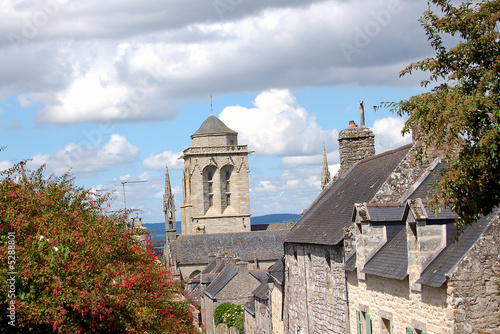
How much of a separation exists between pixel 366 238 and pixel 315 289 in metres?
4.64

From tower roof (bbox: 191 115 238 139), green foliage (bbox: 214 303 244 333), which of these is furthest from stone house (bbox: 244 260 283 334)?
tower roof (bbox: 191 115 238 139)

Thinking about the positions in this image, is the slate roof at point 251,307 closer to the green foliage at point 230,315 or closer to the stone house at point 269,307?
the stone house at point 269,307

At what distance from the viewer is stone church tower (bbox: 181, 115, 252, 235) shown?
300 feet

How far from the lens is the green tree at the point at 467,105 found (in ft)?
31.0

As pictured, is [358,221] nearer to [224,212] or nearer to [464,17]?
[464,17]

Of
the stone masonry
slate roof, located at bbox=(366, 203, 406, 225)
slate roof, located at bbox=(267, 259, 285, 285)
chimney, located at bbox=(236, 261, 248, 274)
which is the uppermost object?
the stone masonry

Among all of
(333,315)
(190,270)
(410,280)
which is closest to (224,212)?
(190,270)

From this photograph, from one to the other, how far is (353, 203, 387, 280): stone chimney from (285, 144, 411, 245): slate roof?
1.41 m

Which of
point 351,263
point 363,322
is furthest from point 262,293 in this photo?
point 363,322

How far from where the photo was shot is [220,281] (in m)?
52.0

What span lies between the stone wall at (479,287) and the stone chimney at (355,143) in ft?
41.2

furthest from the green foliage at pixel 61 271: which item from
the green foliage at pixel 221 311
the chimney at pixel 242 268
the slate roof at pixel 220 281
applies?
the chimney at pixel 242 268

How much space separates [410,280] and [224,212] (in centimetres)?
8049

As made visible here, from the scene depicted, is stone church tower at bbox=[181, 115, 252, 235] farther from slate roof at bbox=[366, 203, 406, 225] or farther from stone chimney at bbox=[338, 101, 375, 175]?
slate roof at bbox=[366, 203, 406, 225]
